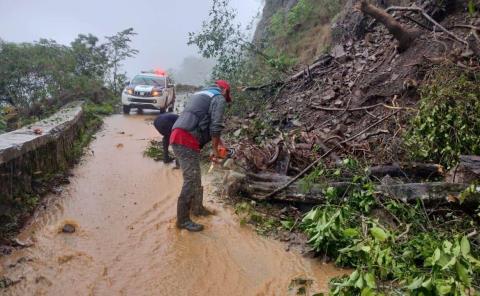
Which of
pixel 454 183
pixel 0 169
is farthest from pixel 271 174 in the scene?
pixel 0 169

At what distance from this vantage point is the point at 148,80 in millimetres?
17844

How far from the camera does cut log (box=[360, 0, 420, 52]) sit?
781cm

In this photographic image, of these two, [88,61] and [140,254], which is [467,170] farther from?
[88,61]

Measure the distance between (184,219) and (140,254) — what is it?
35.1 inches

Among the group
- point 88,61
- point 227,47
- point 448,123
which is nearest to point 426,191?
point 448,123

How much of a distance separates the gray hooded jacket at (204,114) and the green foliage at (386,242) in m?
1.50

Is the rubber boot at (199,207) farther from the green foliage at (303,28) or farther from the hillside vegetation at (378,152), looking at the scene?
the green foliage at (303,28)

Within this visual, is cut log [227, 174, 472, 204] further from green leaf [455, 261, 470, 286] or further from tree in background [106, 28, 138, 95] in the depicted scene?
tree in background [106, 28, 138, 95]

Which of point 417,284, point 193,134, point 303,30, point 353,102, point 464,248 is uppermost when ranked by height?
point 303,30

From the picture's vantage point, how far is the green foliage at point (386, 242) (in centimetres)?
240

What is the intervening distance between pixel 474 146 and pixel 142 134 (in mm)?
9122

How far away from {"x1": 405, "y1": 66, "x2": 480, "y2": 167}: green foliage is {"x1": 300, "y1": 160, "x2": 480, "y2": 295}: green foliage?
39.7 inches

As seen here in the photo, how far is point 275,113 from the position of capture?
1000cm

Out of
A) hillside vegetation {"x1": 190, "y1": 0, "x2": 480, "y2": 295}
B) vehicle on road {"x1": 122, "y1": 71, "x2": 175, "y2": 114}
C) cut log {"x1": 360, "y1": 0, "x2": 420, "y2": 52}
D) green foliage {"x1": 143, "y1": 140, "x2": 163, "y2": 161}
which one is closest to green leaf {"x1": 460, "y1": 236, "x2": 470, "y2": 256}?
hillside vegetation {"x1": 190, "y1": 0, "x2": 480, "y2": 295}
